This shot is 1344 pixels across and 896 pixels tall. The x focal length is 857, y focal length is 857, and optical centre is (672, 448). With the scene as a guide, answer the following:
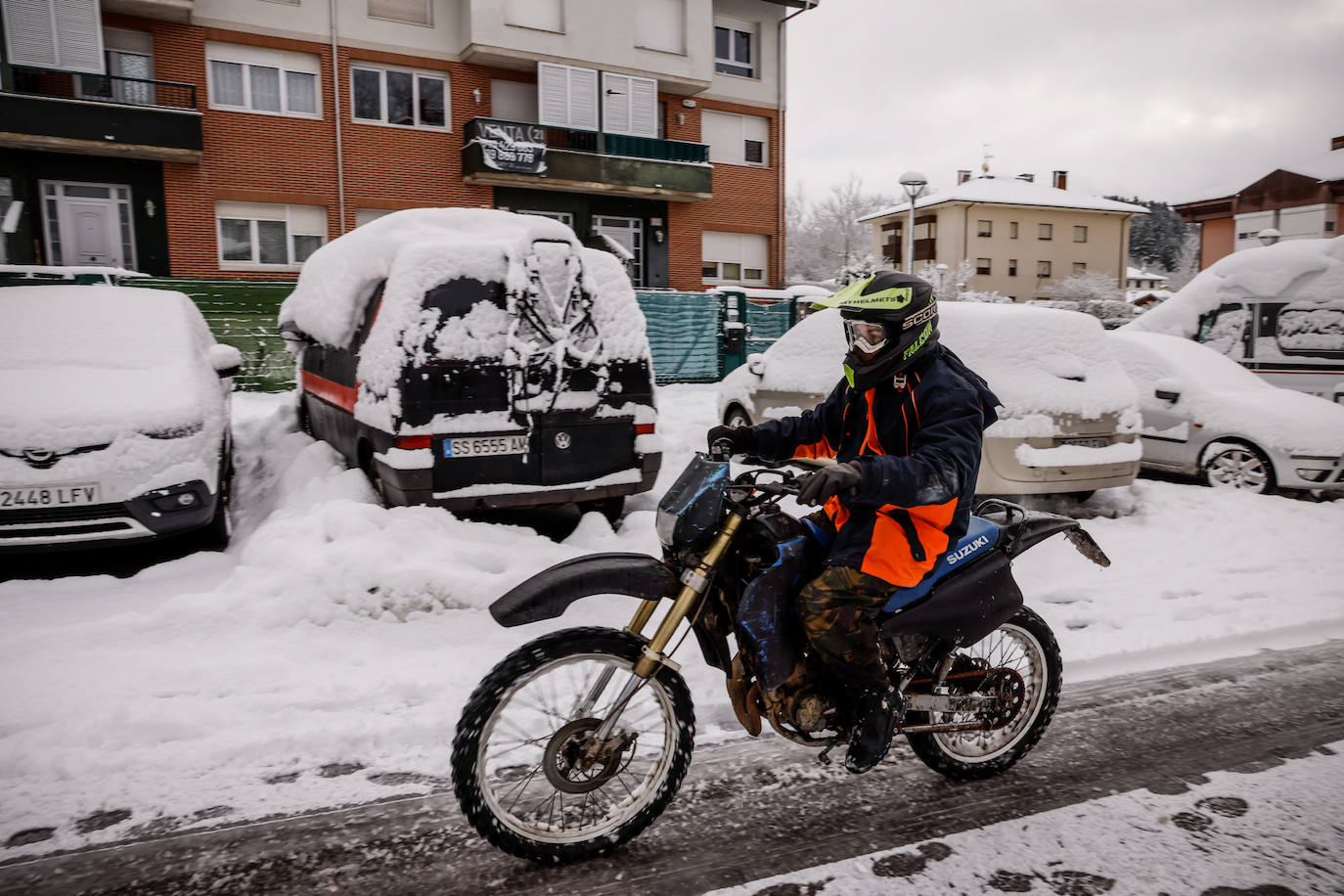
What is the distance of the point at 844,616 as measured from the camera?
275 cm

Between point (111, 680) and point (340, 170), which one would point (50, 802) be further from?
point (340, 170)

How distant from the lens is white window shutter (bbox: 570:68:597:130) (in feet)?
73.5

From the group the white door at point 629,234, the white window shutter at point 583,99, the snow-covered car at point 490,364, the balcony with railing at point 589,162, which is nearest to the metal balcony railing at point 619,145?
the balcony with railing at point 589,162

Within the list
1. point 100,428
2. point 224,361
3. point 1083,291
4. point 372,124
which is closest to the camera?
point 100,428

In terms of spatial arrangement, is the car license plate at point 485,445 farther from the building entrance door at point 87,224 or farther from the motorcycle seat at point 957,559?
the building entrance door at point 87,224

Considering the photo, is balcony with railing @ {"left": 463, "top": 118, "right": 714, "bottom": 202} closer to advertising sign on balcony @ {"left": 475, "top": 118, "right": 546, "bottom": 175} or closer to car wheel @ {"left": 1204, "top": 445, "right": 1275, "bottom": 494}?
advertising sign on balcony @ {"left": 475, "top": 118, "right": 546, "bottom": 175}

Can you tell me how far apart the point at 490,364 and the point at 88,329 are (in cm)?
311

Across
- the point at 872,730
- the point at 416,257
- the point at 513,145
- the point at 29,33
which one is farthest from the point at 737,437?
the point at 29,33

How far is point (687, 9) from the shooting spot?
77.9ft

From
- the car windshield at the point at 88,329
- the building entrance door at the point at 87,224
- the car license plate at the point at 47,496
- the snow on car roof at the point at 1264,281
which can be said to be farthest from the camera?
the building entrance door at the point at 87,224

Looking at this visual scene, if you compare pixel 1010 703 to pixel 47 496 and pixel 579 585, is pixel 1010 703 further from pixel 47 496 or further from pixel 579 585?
pixel 47 496

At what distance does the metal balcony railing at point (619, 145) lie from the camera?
22.6m

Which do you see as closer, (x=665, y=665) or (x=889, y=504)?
(x=889, y=504)

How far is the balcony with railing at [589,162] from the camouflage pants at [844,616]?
2016 cm
